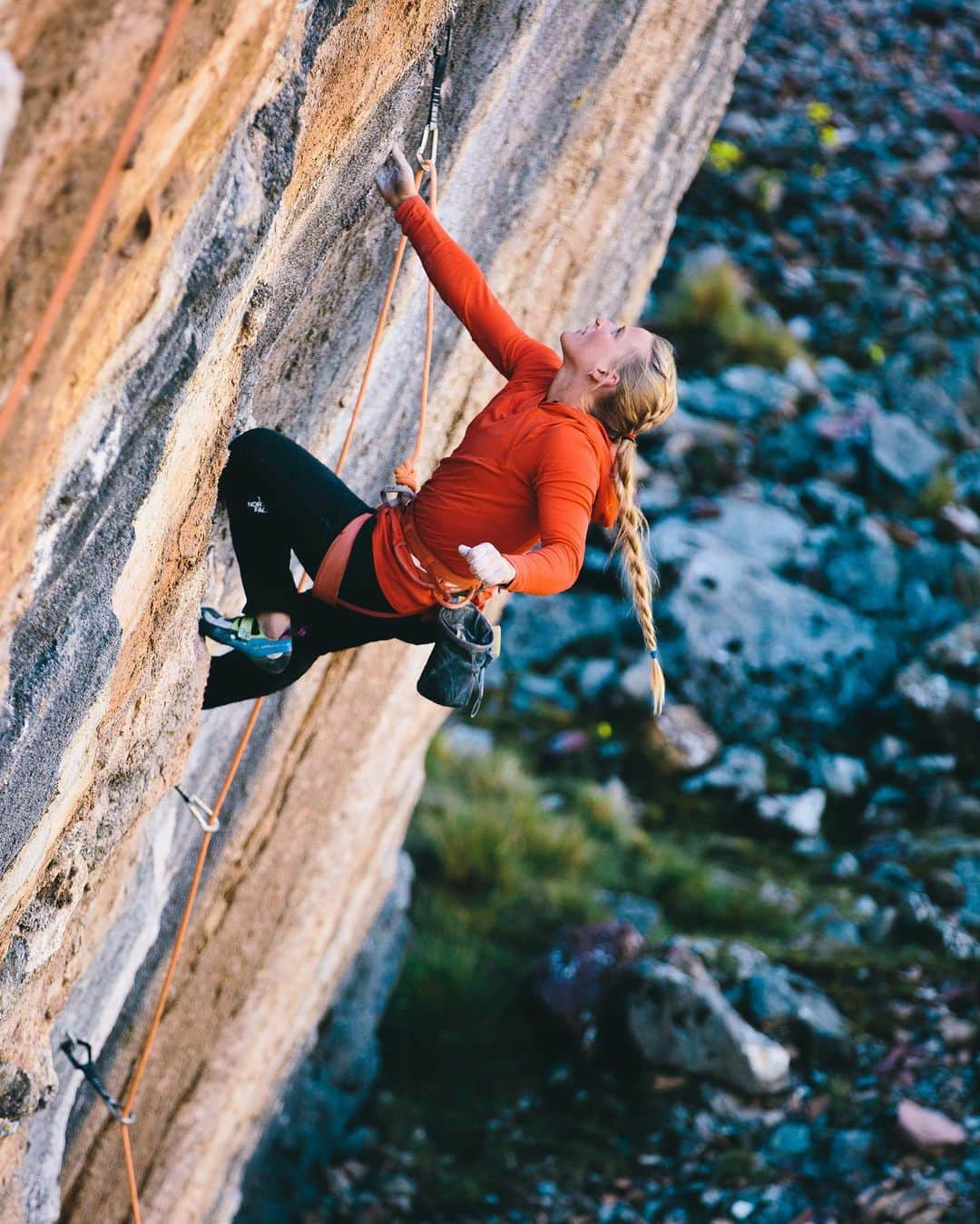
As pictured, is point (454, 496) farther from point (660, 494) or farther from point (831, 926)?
point (660, 494)

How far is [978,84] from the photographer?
18438mm

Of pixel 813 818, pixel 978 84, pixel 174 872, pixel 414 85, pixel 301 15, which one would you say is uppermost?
pixel 301 15

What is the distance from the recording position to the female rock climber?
3.29 meters

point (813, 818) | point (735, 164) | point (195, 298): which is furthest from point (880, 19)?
point (195, 298)

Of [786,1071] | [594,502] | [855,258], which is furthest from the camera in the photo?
[855,258]

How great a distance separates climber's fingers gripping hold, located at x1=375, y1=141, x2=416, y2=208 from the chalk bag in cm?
110

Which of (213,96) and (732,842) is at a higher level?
(213,96)

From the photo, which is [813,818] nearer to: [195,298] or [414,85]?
[414,85]

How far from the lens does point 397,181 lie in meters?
3.61

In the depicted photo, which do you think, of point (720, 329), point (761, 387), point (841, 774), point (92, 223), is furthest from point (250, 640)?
point (720, 329)

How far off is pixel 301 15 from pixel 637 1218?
6.07 meters

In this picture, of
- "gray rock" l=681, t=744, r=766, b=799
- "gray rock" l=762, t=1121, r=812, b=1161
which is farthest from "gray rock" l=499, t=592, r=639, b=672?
"gray rock" l=762, t=1121, r=812, b=1161

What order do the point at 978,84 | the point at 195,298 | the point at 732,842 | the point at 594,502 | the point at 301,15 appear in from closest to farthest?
the point at 195,298
the point at 301,15
the point at 594,502
the point at 732,842
the point at 978,84

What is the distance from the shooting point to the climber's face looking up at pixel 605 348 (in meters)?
3.28
